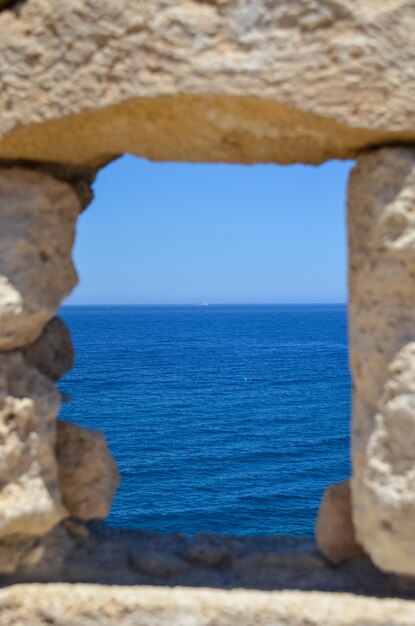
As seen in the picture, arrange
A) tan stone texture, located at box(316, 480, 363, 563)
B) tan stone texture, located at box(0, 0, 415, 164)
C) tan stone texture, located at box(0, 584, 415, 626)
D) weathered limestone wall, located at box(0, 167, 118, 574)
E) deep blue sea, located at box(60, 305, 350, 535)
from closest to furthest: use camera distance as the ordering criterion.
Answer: tan stone texture, located at box(0, 0, 415, 164)
tan stone texture, located at box(0, 584, 415, 626)
weathered limestone wall, located at box(0, 167, 118, 574)
tan stone texture, located at box(316, 480, 363, 563)
deep blue sea, located at box(60, 305, 350, 535)

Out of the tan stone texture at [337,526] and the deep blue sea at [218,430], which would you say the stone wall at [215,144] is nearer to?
the tan stone texture at [337,526]

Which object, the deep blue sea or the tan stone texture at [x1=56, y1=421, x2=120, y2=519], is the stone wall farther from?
the deep blue sea

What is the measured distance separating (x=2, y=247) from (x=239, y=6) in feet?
3.75

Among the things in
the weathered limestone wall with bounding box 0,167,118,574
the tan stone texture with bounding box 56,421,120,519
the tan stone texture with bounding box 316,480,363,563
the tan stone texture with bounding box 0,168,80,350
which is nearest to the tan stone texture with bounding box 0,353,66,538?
the weathered limestone wall with bounding box 0,167,118,574

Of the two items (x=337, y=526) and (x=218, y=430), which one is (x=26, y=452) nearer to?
(x=337, y=526)

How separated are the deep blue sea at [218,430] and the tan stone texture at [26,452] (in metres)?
9.71

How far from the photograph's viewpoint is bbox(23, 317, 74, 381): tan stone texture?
9.77 feet

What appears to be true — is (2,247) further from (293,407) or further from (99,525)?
(293,407)

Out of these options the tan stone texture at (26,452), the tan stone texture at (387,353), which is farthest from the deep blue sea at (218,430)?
the tan stone texture at (387,353)

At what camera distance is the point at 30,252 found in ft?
8.91

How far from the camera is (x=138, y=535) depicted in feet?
11.0

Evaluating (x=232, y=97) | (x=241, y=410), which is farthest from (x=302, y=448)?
(x=232, y=97)

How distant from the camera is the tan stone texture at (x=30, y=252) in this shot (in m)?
2.65

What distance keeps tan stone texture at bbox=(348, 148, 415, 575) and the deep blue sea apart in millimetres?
9827
